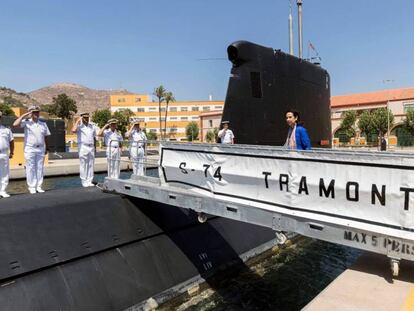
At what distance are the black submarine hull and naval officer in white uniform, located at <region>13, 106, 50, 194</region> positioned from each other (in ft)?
2.86

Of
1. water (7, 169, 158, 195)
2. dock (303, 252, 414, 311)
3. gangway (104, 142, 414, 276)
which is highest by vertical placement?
gangway (104, 142, 414, 276)

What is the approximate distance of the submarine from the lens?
18.4 ft

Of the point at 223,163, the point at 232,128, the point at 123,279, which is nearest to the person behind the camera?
the point at 223,163

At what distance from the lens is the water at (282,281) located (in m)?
7.21

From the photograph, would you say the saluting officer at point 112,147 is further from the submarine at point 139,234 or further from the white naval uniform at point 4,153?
the white naval uniform at point 4,153

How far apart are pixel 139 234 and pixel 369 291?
4489 millimetres

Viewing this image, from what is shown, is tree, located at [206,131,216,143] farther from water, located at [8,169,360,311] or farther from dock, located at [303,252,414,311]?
dock, located at [303,252,414,311]

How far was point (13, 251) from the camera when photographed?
5645 millimetres

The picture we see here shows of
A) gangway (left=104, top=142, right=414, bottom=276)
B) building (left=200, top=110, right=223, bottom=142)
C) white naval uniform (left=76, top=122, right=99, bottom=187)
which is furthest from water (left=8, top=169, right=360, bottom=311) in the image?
building (left=200, top=110, right=223, bottom=142)

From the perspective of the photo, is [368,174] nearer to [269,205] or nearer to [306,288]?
[269,205]

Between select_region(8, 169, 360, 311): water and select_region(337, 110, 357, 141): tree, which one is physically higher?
select_region(337, 110, 357, 141): tree

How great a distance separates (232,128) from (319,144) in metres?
2.87

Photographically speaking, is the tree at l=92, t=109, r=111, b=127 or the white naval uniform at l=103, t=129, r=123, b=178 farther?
the tree at l=92, t=109, r=111, b=127

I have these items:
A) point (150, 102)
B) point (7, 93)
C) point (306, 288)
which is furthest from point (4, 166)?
Result: point (7, 93)
